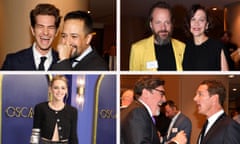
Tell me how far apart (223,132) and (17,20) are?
4.97 feet

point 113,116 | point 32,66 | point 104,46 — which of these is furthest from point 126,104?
point 32,66

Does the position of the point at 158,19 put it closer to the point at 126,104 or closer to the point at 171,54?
the point at 171,54

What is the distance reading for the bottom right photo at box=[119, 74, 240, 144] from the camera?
3387mm

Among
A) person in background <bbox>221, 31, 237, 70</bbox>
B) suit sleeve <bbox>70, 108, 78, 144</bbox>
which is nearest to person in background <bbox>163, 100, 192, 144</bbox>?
person in background <bbox>221, 31, 237, 70</bbox>

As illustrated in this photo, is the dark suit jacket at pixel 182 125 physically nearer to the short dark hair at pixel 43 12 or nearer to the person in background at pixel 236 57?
the person in background at pixel 236 57

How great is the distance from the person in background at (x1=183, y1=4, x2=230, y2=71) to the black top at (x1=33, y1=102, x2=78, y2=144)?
2.67ft

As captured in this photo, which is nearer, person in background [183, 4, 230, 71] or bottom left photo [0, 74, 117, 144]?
bottom left photo [0, 74, 117, 144]

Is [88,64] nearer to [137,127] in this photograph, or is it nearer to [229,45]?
[137,127]

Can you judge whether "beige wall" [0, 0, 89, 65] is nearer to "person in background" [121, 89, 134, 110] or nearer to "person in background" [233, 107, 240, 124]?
"person in background" [121, 89, 134, 110]

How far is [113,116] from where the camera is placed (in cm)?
338

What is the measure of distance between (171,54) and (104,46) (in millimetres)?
453

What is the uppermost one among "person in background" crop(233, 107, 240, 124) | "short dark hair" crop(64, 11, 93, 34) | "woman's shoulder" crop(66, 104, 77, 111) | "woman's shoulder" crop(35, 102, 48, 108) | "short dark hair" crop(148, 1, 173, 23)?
"short dark hair" crop(148, 1, 173, 23)

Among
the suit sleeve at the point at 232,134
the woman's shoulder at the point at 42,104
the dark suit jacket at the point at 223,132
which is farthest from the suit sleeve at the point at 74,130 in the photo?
the suit sleeve at the point at 232,134

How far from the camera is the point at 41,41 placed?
3.41 meters
